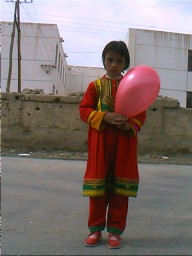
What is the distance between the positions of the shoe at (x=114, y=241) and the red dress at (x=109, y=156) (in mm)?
312

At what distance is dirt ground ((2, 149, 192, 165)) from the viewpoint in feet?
32.4

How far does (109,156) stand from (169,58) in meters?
27.8

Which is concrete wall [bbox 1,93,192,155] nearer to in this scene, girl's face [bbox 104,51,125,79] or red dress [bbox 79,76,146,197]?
girl's face [bbox 104,51,125,79]

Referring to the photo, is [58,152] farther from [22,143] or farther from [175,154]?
[175,154]

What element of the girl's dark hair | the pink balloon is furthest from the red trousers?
the girl's dark hair

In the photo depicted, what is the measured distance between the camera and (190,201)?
466 cm

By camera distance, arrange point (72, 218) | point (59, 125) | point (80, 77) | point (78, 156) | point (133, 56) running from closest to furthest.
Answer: point (72, 218), point (78, 156), point (59, 125), point (133, 56), point (80, 77)

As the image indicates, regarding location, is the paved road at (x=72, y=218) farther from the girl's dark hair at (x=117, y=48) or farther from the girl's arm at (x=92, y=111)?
the girl's dark hair at (x=117, y=48)

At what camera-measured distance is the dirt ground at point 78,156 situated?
9.87 m

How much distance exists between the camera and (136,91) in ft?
9.12

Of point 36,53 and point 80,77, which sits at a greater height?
point 36,53

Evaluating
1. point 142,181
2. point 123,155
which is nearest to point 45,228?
point 123,155

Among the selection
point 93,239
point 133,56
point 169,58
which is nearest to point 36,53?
point 133,56

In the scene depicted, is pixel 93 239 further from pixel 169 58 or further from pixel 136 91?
pixel 169 58
